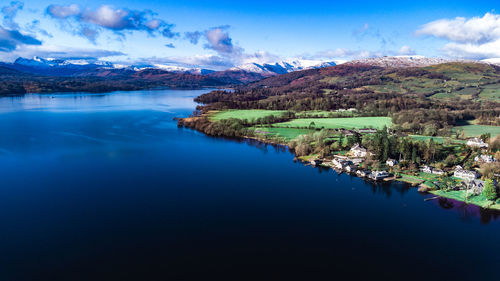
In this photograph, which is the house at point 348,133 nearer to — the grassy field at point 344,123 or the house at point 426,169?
the grassy field at point 344,123

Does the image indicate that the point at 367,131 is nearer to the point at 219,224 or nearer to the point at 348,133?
the point at 348,133

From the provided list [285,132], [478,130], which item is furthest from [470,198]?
[478,130]

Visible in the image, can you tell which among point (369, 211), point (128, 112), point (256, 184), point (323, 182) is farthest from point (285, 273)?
point (128, 112)

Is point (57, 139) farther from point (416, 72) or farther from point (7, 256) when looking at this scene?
point (416, 72)

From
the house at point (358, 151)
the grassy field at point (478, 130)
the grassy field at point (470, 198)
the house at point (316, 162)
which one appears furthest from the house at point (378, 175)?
the grassy field at point (478, 130)

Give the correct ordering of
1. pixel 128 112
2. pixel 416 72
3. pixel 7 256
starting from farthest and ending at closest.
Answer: pixel 416 72, pixel 128 112, pixel 7 256

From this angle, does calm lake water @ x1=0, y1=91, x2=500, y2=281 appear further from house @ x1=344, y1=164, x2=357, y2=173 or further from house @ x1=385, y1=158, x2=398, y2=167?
house @ x1=385, y1=158, x2=398, y2=167
